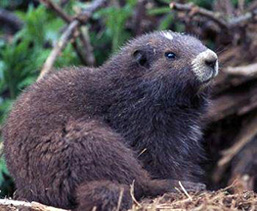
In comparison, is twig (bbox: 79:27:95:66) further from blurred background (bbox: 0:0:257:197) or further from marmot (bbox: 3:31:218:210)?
marmot (bbox: 3:31:218:210)

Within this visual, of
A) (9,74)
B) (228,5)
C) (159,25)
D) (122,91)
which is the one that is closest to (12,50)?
(9,74)

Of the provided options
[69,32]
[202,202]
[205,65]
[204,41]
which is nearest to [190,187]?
[202,202]

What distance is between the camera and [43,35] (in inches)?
336

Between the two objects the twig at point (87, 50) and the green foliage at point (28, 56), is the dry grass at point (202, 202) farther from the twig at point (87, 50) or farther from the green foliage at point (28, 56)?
the twig at point (87, 50)

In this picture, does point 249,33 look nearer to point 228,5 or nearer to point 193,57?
point 228,5

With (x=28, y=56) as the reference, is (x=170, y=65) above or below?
below

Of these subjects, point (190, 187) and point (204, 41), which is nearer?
point (190, 187)

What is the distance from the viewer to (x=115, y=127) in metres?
5.51

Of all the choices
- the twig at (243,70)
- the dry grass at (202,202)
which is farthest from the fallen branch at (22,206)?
the twig at (243,70)

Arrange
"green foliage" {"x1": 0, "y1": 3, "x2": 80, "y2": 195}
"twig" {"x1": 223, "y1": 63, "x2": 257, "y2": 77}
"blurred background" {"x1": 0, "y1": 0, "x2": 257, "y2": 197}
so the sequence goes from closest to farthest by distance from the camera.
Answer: "twig" {"x1": 223, "y1": 63, "x2": 257, "y2": 77} → "blurred background" {"x1": 0, "y1": 0, "x2": 257, "y2": 197} → "green foliage" {"x1": 0, "y1": 3, "x2": 80, "y2": 195}

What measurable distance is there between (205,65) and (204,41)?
114 inches

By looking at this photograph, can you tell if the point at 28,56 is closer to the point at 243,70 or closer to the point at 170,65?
the point at 243,70

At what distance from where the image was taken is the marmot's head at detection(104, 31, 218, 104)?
550 cm

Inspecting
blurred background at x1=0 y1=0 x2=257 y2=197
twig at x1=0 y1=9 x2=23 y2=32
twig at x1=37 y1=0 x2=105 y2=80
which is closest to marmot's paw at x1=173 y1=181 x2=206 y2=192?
blurred background at x1=0 y1=0 x2=257 y2=197
